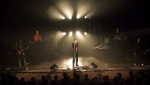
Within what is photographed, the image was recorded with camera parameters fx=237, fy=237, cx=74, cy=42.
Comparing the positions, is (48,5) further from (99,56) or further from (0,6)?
(99,56)

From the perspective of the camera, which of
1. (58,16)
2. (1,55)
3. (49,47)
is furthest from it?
(58,16)

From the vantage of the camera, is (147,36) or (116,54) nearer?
(116,54)

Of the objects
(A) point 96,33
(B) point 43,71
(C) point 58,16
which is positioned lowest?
(B) point 43,71

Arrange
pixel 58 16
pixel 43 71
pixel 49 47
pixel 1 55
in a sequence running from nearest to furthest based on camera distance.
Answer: pixel 43 71
pixel 1 55
pixel 49 47
pixel 58 16

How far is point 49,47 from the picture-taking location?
2145 cm

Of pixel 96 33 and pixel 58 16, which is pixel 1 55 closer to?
pixel 58 16

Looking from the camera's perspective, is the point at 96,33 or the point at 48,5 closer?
the point at 48,5

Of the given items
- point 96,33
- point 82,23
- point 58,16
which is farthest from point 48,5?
point 96,33

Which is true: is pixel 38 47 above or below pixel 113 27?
below

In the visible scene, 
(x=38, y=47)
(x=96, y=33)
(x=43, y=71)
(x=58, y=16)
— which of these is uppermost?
(x=58, y=16)

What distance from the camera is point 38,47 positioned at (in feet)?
67.2

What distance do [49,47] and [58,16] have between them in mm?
3656

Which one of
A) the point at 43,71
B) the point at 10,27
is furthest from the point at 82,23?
the point at 43,71

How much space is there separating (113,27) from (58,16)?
5.64 meters
